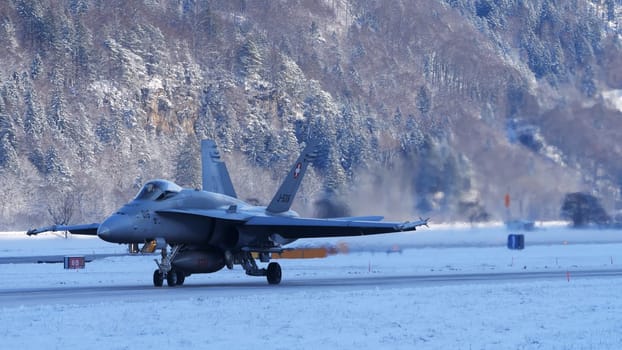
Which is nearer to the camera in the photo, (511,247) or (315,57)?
(511,247)

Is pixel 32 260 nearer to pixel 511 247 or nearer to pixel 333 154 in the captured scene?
pixel 511 247

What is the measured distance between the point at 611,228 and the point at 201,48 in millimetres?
82778

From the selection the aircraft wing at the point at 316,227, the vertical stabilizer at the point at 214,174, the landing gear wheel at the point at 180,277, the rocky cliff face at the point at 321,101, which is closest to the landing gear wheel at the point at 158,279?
the landing gear wheel at the point at 180,277

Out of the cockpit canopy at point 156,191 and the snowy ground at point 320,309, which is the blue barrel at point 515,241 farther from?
the cockpit canopy at point 156,191

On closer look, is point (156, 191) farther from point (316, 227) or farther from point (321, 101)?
point (321, 101)

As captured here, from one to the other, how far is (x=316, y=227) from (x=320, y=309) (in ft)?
30.1

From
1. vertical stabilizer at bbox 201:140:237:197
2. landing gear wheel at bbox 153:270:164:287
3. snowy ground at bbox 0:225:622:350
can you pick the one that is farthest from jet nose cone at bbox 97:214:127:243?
vertical stabilizer at bbox 201:140:237:197

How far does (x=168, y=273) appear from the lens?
96.4 feet

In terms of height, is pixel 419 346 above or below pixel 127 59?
below

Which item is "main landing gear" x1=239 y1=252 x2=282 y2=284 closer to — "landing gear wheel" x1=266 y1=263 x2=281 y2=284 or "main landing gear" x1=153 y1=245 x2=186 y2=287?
"landing gear wheel" x1=266 y1=263 x2=281 y2=284

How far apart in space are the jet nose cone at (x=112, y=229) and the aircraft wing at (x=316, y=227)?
410 centimetres

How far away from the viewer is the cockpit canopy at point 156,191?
29.1 meters

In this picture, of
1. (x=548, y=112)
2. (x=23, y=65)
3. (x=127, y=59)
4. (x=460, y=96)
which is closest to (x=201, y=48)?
(x=127, y=59)

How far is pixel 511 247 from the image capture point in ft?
188
